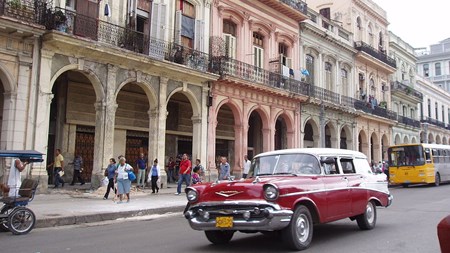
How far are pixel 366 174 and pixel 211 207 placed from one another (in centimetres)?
401

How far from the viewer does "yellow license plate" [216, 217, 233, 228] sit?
22.1 ft

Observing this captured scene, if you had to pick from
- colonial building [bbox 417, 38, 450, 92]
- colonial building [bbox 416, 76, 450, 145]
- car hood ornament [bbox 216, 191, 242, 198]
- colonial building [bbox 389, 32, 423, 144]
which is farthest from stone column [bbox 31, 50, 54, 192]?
colonial building [bbox 417, 38, 450, 92]

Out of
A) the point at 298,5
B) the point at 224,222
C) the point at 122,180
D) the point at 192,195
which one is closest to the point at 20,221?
the point at 192,195

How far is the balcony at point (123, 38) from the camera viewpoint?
15.9 meters

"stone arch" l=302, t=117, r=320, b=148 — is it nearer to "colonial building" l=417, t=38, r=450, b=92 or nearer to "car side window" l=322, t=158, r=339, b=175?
"car side window" l=322, t=158, r=339, b=175

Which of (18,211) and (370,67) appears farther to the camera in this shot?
(370,67)

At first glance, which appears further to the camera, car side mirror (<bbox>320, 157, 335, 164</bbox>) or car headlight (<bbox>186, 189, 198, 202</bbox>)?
car side mirror (<bbox>320, 157, 335, 164</bbox>)

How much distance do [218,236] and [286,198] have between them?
1.57 meters

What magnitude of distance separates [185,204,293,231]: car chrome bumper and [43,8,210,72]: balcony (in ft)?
37.6

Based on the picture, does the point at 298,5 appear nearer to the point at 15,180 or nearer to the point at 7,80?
the point at 7,80

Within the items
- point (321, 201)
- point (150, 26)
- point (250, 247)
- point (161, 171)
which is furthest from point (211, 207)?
point (150, 26)

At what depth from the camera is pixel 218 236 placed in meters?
7.64

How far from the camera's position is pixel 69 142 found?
1880 cm

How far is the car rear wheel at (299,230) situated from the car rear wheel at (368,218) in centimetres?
230
